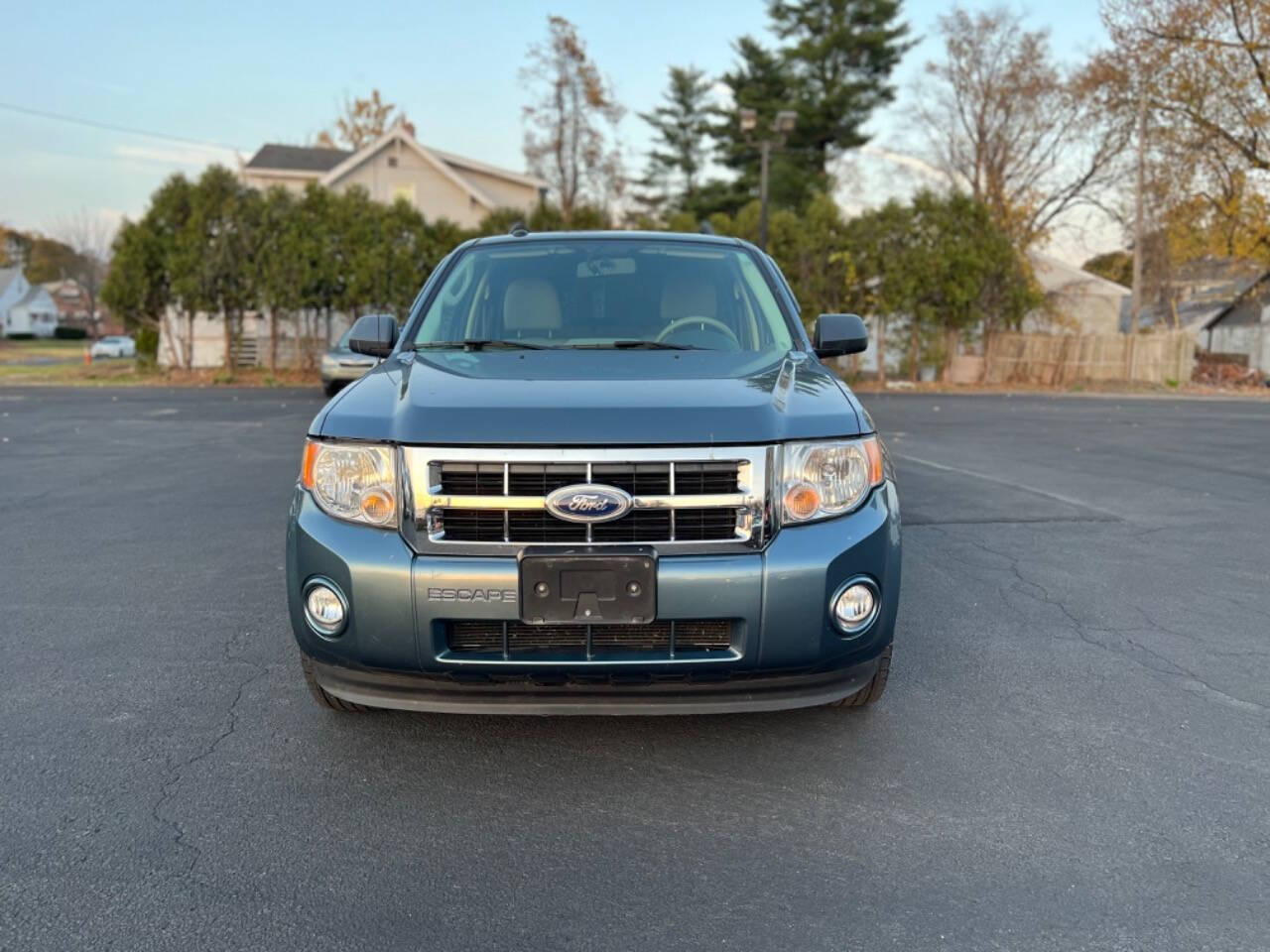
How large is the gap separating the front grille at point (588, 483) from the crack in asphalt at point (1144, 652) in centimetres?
222

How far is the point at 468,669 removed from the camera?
9.57 ft

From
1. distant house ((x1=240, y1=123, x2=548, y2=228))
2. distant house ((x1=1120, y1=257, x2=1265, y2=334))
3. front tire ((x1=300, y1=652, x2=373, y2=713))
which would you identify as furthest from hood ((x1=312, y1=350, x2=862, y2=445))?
distant house ((x1=240, y1=123, x2=548, y2=228))

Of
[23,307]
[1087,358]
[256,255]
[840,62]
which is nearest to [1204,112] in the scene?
[1087,358]

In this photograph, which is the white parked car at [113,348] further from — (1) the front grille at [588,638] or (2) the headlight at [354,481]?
(1) the front grille at [588,638]

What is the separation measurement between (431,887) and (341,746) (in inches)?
39.0

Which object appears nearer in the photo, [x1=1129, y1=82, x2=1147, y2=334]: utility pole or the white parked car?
[x1=1129, y1=82, x2=1147, y2=334]: utility pole

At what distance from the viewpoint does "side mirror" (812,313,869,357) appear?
4355 mm

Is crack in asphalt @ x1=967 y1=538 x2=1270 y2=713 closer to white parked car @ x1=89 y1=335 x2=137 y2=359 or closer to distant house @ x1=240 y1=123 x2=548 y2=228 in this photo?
distant house @ x1=240 y1=123 x2=548 y2=228

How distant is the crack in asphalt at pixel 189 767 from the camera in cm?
273

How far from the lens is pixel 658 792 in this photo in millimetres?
3086

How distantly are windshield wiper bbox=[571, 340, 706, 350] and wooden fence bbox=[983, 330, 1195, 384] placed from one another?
2554 cm

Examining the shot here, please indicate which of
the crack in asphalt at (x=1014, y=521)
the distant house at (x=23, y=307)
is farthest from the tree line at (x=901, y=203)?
the distant house at (x=23, y=307)

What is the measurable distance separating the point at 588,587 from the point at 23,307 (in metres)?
100

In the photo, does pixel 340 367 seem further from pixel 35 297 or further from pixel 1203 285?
pixel 35 297
